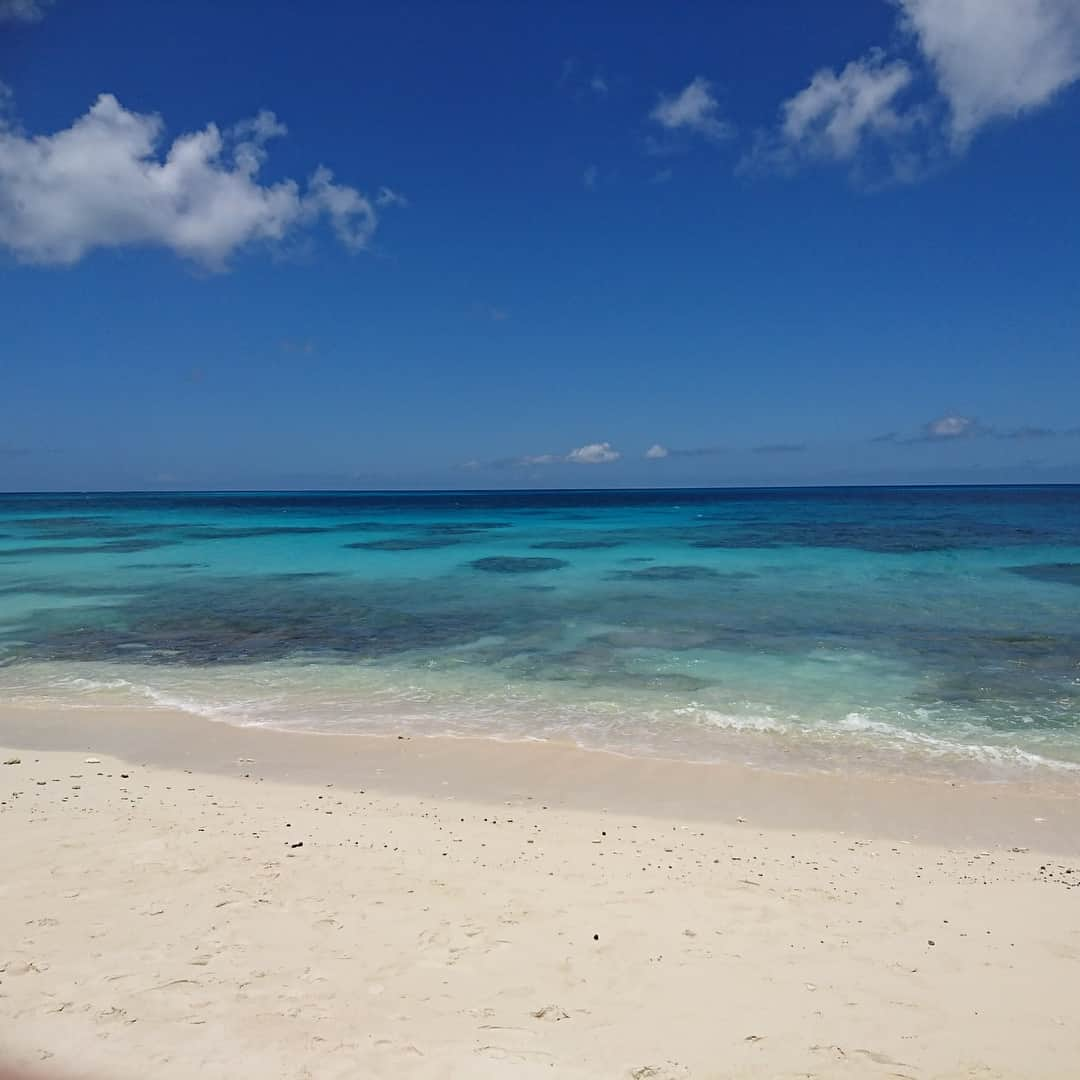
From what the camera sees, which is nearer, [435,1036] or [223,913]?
[435,1036]

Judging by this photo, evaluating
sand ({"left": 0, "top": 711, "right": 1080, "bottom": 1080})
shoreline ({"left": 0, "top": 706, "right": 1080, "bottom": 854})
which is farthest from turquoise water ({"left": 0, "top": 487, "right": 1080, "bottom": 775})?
sand ({"left": 0, "top": 711, "right": 1080, "bottom": 1080})

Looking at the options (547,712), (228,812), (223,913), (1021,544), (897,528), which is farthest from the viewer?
(897,528)

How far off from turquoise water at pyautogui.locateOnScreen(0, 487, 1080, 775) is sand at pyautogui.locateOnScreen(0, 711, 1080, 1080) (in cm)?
186

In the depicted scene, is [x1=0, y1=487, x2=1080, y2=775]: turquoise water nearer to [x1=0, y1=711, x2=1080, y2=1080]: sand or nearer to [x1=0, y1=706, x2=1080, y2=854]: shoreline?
[x1=0, y1=706, x2=1080, y2=854]: shoreline

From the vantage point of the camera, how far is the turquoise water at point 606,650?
9266 mm

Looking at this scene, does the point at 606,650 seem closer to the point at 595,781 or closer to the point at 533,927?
the point at 595,781

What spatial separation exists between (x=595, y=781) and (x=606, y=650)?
5914mm

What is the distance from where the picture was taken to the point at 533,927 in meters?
4.55

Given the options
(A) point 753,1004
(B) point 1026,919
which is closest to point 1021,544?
(B) point 1026,919

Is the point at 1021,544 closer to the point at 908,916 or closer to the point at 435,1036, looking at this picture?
the point at 908,916

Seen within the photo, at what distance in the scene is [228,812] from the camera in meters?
6.42

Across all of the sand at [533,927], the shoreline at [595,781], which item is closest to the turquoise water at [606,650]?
the shoreline at [595,781]

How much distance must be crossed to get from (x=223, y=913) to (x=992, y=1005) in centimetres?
458

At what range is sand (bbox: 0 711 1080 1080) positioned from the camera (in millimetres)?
3488
